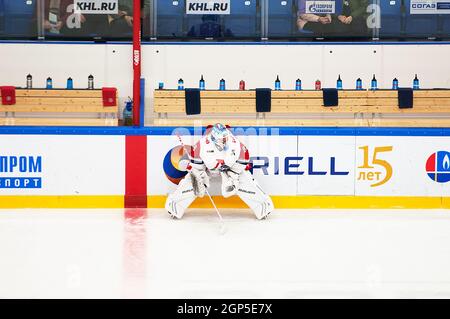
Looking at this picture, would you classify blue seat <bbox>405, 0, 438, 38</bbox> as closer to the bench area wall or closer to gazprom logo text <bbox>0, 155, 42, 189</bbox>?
the bench area wall

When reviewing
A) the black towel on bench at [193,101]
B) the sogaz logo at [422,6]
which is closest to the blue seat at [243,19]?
the black towel on bench at [193,101]

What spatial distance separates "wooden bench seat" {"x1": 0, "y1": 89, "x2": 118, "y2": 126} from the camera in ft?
37.3

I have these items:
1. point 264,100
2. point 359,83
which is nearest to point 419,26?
point 359,83

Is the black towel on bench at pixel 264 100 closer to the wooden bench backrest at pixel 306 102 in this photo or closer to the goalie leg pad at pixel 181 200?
the wooden bench backrest at pixel 306 102

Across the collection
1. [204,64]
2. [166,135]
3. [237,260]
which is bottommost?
[237,260]

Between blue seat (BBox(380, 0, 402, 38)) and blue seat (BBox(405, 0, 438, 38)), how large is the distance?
0.13 metres

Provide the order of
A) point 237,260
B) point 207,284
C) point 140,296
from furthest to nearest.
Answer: point 237,260, point 207,284, point 140,296

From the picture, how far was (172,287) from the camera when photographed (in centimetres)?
529

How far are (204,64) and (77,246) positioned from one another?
6137 mm

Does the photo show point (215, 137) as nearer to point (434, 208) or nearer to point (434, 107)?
point (434, 208)

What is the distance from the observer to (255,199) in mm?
8523

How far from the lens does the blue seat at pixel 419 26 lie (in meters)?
12.3
